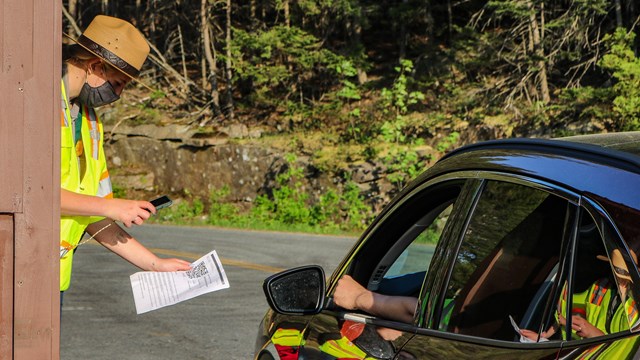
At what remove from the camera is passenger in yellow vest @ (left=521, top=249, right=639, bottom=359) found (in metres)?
2.09

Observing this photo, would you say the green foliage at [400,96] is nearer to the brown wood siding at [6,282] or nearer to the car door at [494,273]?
the brown wood siding at [6,282]

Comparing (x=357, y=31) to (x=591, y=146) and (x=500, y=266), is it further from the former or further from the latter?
(x=591, y=146)

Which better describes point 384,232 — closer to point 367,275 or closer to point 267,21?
point 367,275

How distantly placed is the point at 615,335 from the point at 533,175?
572 millimetres

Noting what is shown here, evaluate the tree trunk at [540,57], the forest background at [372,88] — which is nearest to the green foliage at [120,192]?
the forest background at [372,88]

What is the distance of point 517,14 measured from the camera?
75.9 ft

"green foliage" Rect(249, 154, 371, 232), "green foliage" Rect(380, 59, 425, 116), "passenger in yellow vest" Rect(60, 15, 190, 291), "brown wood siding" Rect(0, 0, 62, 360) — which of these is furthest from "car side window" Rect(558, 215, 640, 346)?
"green foliage" Rect(380, 59, 425, 116)

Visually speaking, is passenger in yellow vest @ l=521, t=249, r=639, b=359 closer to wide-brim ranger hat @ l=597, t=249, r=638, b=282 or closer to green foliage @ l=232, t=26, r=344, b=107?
wide-brim ranger hat @ l=597, t=249, r=638, b=282

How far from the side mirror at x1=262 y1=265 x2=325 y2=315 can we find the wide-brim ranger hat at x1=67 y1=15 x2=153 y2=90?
4.32ft

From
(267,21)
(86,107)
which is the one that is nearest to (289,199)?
(267,21)

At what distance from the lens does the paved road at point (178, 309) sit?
8672 millimetres

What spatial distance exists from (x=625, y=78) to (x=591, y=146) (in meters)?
19.2

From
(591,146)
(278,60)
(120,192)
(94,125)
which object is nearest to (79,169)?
(94,125)

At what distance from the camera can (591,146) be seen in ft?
8.16
